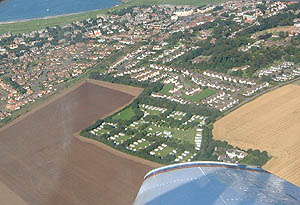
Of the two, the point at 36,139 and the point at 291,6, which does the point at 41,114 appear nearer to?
the point at 36,139

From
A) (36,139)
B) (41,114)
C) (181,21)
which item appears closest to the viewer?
(36,139)

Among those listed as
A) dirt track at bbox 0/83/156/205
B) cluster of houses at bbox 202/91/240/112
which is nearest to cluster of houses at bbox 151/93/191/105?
cluster of houses at bbox 202/91/240/112

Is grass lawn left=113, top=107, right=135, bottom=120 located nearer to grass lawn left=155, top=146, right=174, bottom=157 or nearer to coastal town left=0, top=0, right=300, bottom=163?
coastal town left=0, top=0, right=300, bottom=163

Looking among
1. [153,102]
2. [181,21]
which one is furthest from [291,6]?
[153,102]

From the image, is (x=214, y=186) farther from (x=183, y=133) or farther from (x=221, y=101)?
(x=221, y=101)

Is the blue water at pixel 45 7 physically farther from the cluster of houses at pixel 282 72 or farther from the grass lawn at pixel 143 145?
the grass lawn at pixel 143 145

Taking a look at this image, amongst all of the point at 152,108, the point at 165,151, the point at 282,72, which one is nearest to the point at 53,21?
the point at 152,108
